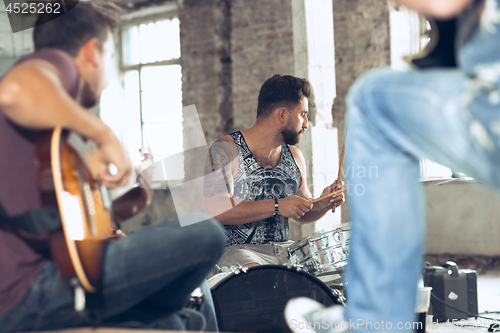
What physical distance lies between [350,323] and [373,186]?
29 centimetres

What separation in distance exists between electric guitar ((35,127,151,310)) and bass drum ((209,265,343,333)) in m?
0.83

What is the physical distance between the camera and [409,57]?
3.18ft

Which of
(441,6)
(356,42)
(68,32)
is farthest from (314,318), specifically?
(356,42)

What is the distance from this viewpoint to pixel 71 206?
1076mm

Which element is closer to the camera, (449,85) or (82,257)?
(449,85)

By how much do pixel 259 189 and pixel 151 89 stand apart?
5.03 meters

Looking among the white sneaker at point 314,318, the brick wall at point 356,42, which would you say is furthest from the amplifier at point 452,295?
the brick wall at point 356,42

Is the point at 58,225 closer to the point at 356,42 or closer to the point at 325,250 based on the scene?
the point at 325,250

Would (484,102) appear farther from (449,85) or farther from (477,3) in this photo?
(477,3)

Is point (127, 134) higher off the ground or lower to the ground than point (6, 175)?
higher

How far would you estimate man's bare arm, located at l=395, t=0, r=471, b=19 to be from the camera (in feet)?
2.86

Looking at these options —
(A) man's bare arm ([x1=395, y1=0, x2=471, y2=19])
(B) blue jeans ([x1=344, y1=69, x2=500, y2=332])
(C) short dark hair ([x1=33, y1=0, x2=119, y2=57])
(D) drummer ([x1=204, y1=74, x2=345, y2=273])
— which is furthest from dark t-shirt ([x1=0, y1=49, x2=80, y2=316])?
(D) drummer ([x1=204, y1=74, x2=345, y2=273])

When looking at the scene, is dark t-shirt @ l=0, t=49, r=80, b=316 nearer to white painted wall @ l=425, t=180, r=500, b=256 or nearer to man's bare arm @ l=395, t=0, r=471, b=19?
man's bare arm @ l=395, t=0, r=471, b=19

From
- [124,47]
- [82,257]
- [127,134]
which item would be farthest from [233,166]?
[124,47]
